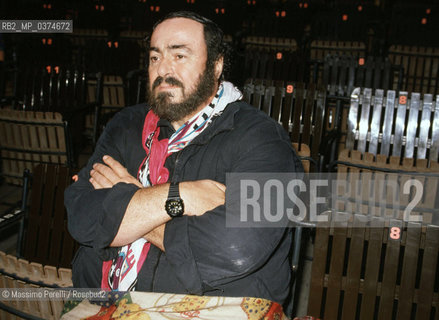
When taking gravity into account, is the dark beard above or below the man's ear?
below

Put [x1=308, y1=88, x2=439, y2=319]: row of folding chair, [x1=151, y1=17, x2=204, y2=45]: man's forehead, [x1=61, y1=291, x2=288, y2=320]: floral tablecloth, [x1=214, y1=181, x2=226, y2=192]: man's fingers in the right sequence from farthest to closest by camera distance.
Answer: [x1=308, y1=88, x2=439, y2=319]: row of folding chair < [x1=151, y1=17, x2=204, y2=45]: man's forehead < [x1=214, y1=181, x2=226, y2=192]: man's fingers < [x1=61, y1=291, x2=288, y2=320]: floral tablecloth

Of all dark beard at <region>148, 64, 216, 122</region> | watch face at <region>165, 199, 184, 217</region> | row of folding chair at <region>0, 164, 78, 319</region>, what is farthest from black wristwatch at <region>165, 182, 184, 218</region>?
row of folding chair at <region>0, 164, 78, 319</region>

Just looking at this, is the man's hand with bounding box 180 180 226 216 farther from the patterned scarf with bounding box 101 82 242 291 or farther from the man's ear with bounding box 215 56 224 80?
the man's ear with bounding box 215 56 224 80

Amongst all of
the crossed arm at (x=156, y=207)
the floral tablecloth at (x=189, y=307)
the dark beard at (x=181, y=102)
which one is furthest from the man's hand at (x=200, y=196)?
the dark beard at (x=181, y=102)

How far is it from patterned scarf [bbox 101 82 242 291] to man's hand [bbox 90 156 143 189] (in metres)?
0.10

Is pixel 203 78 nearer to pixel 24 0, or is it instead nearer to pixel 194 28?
pixel 194 28

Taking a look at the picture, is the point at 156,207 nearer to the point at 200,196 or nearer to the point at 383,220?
the point at 200,196

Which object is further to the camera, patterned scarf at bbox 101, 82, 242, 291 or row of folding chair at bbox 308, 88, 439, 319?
row of folding chair at bbox 308, 88, 439, 319

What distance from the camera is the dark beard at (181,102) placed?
190cm

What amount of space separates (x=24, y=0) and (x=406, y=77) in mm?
8487

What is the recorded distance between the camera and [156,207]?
5.15ft

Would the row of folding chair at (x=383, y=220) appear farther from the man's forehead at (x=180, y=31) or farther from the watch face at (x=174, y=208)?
the man's forehead at (x=180, y=31)

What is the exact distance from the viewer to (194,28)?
192 cm

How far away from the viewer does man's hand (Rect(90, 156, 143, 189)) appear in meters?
1.76
